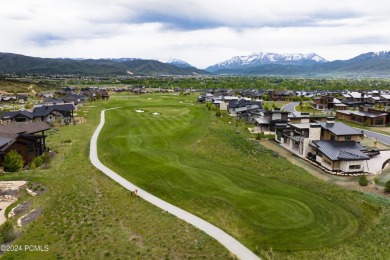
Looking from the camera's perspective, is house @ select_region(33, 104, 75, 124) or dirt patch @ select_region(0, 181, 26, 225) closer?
dirt patch @ select_region(0, 181, 26, 225)

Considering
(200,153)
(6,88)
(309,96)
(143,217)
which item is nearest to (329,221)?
(143,217)

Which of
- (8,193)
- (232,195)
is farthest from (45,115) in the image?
(232,195)

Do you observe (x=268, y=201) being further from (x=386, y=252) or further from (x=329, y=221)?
(x=386, y=252)

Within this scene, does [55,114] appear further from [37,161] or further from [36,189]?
[36,189]

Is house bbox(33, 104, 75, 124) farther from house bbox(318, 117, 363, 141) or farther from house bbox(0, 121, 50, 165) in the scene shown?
house bbox(318, 117, 363, 141)

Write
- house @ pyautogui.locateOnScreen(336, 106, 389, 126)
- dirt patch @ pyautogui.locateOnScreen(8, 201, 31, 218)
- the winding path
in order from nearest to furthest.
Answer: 1. the winding path
2. dirt patch @ pyautogui.locateOnScreen(8, 201, 31, 218)
3. house @ pyautogui.locateOnScreen(336, 106, 389, 126)

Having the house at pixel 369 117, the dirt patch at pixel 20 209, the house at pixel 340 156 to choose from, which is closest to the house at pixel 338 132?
the house at pixel 340 156

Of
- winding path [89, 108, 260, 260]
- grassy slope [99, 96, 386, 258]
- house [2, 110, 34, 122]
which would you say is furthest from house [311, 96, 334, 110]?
house [2, 110, 34, 122]
